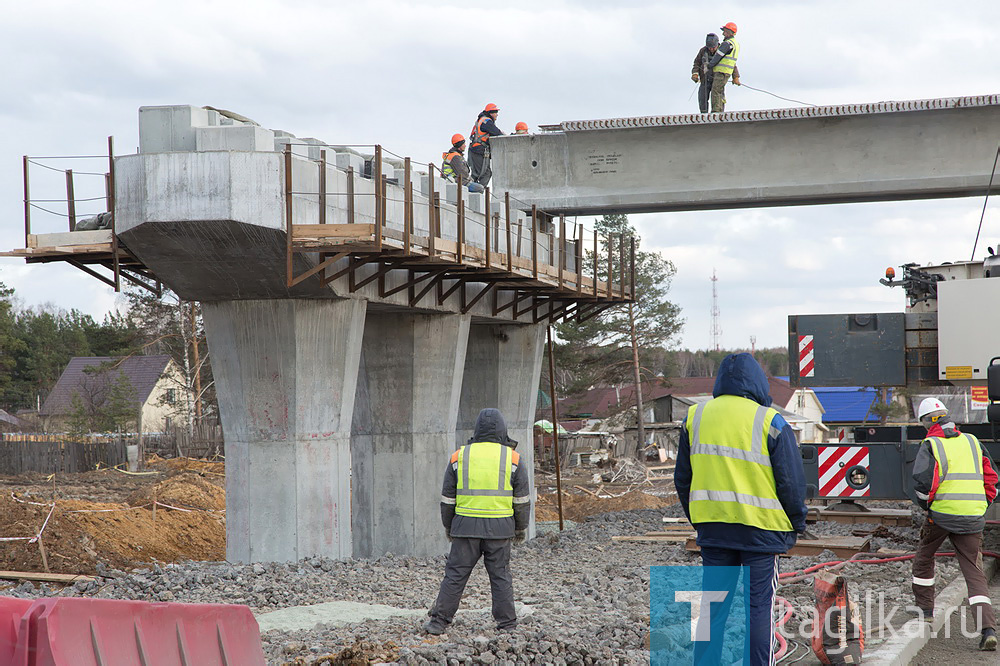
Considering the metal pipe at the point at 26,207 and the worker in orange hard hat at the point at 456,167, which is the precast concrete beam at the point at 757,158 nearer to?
the worker in orange hard hat at the point at 456,167

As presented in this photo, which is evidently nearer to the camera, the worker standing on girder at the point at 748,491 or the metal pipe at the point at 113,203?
the worker standing on girder at the point at 748,491

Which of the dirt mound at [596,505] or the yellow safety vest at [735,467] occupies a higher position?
the yellow safety vest at [735,467]

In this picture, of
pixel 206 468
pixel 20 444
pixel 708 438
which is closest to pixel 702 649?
pixel 708 438

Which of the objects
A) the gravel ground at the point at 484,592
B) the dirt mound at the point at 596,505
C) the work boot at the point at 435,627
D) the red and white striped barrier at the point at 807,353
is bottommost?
the dirt mound at the point at 596,505

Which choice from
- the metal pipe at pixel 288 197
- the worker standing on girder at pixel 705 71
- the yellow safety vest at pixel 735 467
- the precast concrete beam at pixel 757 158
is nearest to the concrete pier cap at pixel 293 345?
the metal pipe at pixel 288 197

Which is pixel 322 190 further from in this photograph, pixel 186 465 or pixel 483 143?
pixel 186 465

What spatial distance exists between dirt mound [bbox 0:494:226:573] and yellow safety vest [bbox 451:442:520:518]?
11040 millimetres

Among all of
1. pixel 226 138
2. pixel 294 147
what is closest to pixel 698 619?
pixel 226 138

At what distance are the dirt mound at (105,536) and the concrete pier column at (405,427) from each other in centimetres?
403

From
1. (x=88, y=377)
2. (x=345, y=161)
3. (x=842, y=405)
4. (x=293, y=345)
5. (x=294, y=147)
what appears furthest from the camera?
(x=842, y=405)

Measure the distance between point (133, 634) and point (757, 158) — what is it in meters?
15.3

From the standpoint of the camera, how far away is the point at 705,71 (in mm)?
19094

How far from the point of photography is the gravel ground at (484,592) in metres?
7.66

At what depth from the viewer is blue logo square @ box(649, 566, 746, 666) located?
5.91 m
